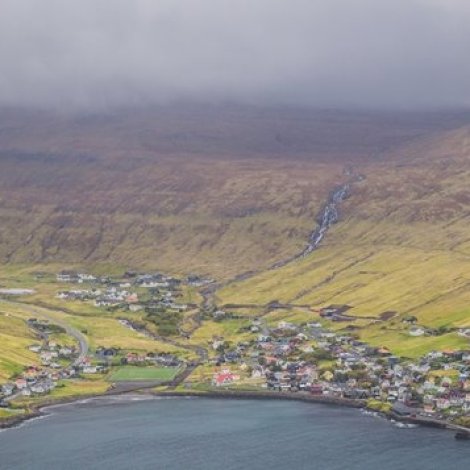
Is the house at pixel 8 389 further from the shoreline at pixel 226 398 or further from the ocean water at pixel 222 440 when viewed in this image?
the ocean water at pixel 222 440

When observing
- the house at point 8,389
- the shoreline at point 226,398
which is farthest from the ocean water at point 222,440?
the house at point 8,389

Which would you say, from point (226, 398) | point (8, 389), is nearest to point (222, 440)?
point (226, 398)

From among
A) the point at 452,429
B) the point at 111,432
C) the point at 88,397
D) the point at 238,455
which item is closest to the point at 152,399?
the point at 88,397

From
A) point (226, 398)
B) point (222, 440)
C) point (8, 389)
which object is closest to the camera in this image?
point (222, 440)

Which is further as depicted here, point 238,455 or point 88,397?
point 88,397

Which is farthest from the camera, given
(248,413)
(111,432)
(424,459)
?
(248,413)

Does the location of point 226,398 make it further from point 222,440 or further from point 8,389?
point 8,389

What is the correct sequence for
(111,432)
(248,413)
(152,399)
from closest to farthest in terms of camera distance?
(111,432) < (248,413) < (152,399)

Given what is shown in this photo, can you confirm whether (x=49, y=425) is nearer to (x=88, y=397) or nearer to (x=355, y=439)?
(x=88, y=397)

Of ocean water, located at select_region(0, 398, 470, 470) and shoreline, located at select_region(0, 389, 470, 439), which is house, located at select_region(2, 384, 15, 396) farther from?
ocean water, located at select_region(0, 398, 470, 470)
